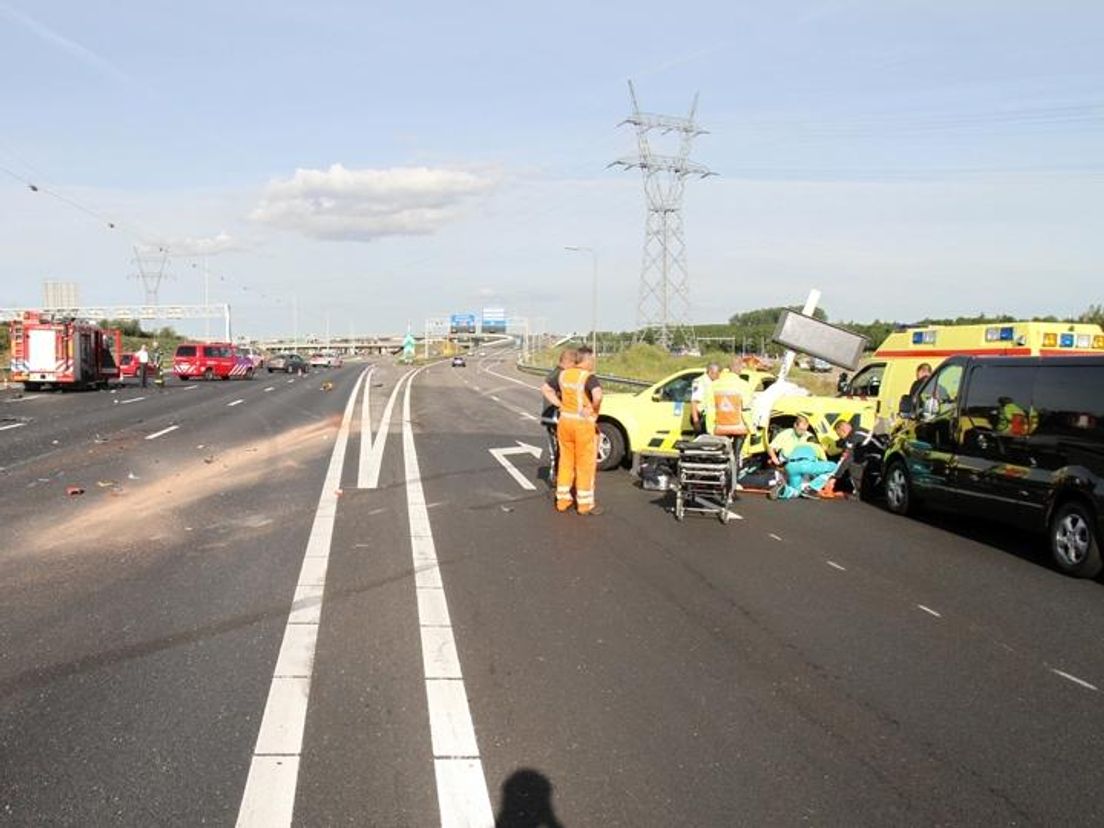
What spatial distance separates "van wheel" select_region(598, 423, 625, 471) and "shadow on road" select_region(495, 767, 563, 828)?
10.3 metres

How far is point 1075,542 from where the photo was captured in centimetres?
807

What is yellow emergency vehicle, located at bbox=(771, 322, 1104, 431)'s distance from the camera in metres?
13.7

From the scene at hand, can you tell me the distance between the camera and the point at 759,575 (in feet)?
25.2

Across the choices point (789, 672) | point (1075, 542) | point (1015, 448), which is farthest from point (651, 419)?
point (789, 672)

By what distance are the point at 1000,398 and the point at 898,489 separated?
2.16m

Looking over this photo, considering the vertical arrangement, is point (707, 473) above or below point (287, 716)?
above

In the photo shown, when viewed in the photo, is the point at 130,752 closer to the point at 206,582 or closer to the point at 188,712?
the point at 188,712

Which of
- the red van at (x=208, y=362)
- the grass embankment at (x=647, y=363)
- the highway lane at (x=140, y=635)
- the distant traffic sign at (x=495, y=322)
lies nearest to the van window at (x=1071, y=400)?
the highway lane at (x=140, y=635)

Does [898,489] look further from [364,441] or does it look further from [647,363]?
[647,363]

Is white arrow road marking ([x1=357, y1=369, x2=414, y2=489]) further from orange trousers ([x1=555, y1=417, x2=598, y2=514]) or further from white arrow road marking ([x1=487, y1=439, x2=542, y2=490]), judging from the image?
orange trousers ([x1=555, y1=417, x2=598, y2=514])

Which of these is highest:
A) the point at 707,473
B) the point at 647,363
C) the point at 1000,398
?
the point at 1000,398

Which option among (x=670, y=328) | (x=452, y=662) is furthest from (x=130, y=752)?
(x=670, y=328)

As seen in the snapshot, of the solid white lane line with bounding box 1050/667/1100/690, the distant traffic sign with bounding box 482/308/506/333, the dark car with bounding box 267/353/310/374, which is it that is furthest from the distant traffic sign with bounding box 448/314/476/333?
the solid white lane line with bounding box 1050/667/1100/690

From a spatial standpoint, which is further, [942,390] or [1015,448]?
[942,390]
